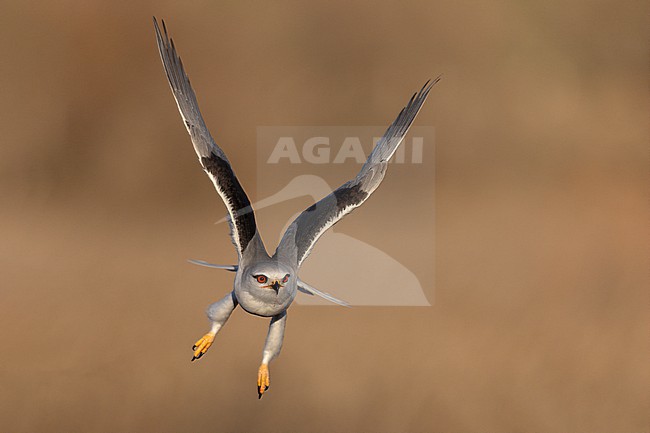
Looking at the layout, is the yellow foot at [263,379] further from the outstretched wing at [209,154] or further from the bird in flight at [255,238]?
the outstretched wing at [209,154]

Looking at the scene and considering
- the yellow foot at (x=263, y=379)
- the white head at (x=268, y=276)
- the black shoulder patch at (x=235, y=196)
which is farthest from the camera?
the yellow foot at (x=263, y=379)

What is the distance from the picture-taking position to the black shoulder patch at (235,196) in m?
7.64

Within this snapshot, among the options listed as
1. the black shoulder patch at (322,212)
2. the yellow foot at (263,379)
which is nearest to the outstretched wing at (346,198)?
the black shoulder patch at (322,212)

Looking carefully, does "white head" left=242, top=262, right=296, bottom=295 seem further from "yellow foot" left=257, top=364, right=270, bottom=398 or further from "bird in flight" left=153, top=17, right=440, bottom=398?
"yellow foot" left=257, top=364, right=270, bottom=398

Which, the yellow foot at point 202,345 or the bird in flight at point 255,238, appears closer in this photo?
the bird in flight at point 255,238

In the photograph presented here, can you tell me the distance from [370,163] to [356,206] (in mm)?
641

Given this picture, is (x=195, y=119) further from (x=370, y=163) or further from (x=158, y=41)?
(x=370, y=163)

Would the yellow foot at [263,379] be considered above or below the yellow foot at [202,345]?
below

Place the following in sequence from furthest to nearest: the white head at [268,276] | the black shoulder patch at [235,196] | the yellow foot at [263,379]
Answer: the yellow foot at [263,379], the black shoulder patch at [235,196], the white head at [268,276]

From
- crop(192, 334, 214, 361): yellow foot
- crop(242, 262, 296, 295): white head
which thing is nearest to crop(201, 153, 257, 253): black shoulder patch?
crop(242, 262, 296, 295): white head

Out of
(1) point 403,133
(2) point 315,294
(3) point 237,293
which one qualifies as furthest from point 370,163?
(3) point 237,293

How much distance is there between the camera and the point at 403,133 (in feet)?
29.1

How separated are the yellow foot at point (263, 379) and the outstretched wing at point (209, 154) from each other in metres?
1.16

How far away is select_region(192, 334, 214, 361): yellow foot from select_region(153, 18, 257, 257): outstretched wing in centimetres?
107
